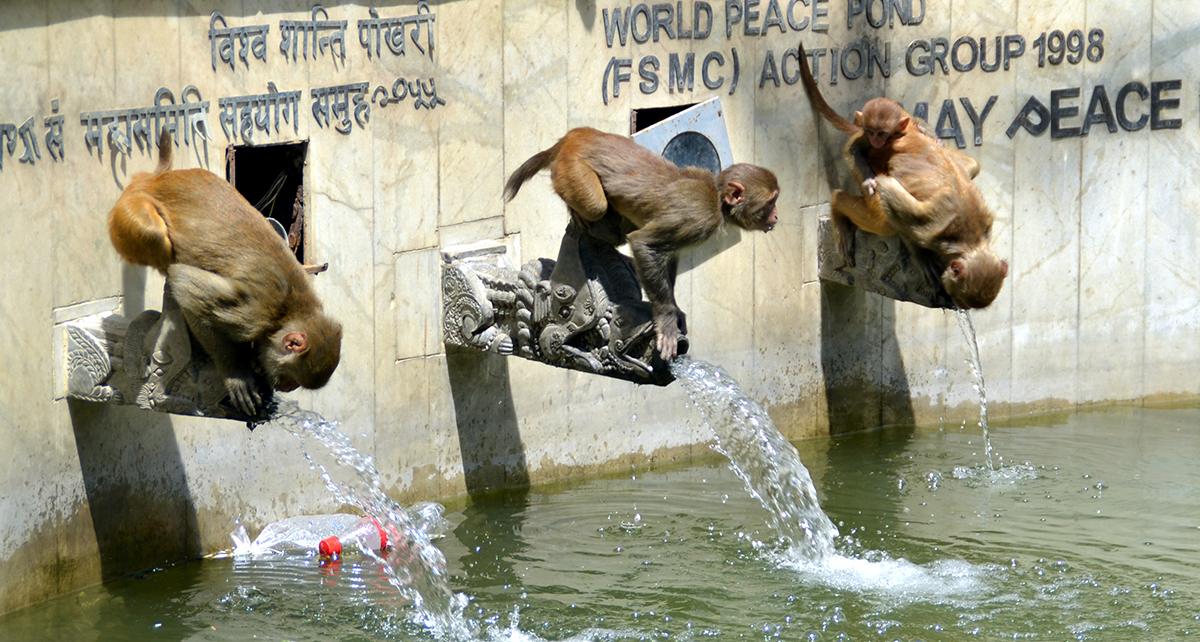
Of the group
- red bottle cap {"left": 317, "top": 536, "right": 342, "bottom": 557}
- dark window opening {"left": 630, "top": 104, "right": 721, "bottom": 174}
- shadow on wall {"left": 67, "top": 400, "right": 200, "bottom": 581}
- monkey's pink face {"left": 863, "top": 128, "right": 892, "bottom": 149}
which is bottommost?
red bottle cap {"left": 317, "top": 536, "right": 342, "bottom": 557}

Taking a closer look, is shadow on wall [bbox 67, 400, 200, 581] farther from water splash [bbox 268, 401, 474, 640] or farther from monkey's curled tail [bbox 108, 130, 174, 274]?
monkey's curled tail [bbox 108, 130, 174, 274]

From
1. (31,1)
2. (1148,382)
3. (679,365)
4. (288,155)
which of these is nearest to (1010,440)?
(1148,382)

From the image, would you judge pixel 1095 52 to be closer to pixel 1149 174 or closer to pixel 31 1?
pixel 1149 174

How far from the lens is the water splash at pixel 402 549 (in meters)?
5.75

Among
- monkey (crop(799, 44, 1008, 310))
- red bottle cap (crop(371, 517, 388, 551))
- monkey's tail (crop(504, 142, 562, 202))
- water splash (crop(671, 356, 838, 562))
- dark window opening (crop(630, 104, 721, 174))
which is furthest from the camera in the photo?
dark window opening (crop(630, 104, 721, 174))

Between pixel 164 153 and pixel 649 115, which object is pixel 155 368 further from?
pixel 649 115

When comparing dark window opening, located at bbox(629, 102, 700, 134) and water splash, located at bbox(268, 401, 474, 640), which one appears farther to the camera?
dark window opening, located at bbox(629, 102, 700, 134)

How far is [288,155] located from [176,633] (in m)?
2.41

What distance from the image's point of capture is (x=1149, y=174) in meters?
9.35

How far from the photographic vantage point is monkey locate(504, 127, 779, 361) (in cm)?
593

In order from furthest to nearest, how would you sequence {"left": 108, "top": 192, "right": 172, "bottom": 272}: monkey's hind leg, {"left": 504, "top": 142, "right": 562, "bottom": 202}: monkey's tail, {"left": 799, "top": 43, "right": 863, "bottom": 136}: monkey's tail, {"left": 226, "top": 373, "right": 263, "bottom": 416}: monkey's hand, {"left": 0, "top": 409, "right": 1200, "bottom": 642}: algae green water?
1. {"left": 799, "top": 43, "right": 863, "bottom": 136}: monkey's tail
2. {"left": 504, "top": 142, "right": 562, "bottom": 202}: monkey's tail
3. {"left": 0, "top": 409, "right": 1200, "bottom": 642}: algae green water
4. {"left": 226, "top": 373, "right": 263, "bottom": 416}: monkey's hand
5. {"left": 108, "top": 192, "right": 172, "bottom": 272}: monkey's hind leg

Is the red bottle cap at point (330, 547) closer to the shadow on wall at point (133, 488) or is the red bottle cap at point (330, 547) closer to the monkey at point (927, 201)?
the shadow on wall at point (133, 488)

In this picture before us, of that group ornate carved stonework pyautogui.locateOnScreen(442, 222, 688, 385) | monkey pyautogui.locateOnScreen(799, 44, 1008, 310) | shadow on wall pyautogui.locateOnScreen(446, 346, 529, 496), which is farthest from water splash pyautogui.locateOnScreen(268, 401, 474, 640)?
monkey pyautogui.locateOnScreen(799, 44, 1008, 310)

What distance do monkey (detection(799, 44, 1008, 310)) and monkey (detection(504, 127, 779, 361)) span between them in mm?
1546
